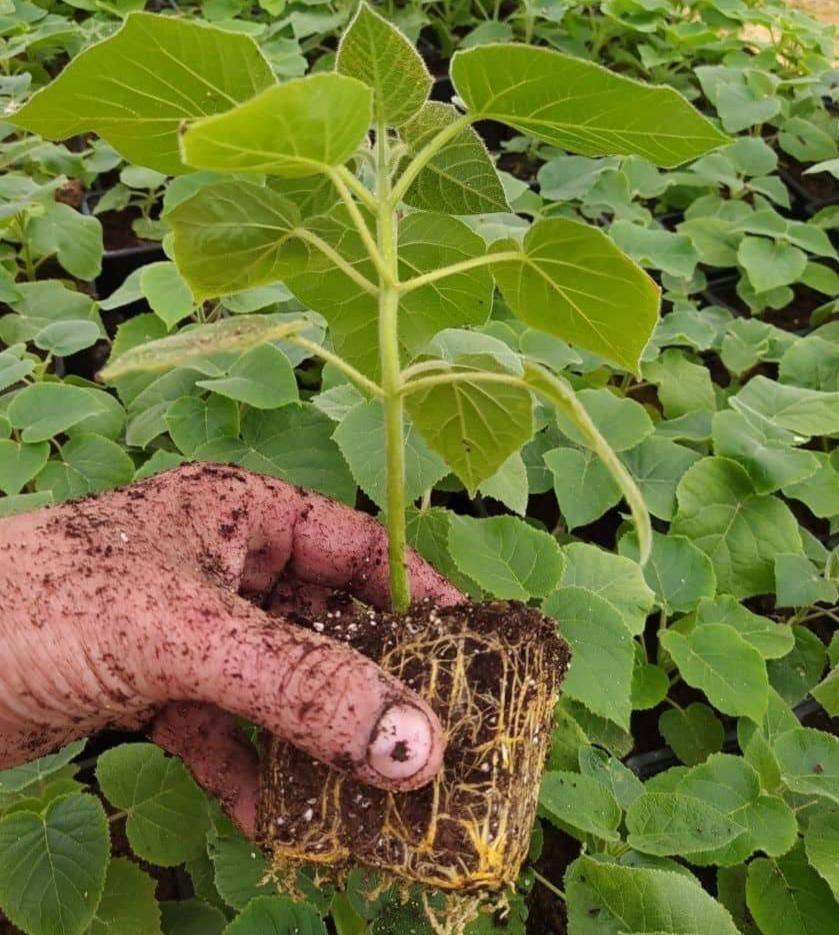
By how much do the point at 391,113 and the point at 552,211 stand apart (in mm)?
1667

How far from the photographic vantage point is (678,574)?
147 cm

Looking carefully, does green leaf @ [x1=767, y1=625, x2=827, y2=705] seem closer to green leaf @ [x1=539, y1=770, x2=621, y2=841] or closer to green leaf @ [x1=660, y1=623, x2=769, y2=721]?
green leaf @ [x1=660, y1=623, x2=769, y2=721]

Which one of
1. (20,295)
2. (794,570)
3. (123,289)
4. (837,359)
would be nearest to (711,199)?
(837,359)

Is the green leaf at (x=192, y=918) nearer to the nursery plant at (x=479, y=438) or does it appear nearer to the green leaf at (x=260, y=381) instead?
the nursery plant at (x=479, y=438)

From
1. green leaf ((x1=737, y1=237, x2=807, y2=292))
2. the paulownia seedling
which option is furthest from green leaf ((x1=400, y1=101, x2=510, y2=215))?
green leaf ((x1=737, y1=237, x2=807, y2=292))

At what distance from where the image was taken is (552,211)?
2.41 meters

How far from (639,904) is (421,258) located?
72cm

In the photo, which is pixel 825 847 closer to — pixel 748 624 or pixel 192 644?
pixel 748 624

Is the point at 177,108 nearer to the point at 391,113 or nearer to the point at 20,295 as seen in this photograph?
the point at 391,113

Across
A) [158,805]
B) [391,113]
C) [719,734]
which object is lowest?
[719,734]

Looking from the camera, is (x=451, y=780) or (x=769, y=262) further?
(x=769, y=262)

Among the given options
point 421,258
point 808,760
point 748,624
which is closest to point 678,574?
point 748,624

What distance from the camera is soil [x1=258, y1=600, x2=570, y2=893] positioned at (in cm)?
83

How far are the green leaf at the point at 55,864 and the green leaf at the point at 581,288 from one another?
786mm
